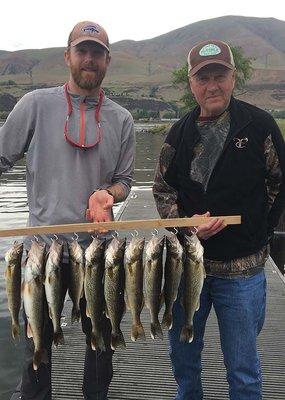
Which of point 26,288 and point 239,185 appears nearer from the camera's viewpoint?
point 26,288

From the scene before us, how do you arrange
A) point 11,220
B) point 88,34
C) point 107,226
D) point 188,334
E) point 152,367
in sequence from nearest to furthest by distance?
point 107,226 → point 88,34 → point 188,334 → point 152,367 → point 11,220

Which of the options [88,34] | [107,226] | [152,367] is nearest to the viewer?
[107,226]

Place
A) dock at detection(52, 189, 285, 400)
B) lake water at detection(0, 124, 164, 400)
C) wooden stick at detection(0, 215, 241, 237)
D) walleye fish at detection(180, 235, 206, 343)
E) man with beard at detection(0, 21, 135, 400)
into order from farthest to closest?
1. lake water at detection(0, 124, 164, 400)
2. dock at detection(52, 189, 285, 400)
3. man with beard at detection(0, 21, 135, 400)
4. walleye fish at detection(180, 235, 206, 343)
5. wooden stick at detection(0, 215, 241, 237)

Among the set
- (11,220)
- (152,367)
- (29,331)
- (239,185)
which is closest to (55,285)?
(29,331)

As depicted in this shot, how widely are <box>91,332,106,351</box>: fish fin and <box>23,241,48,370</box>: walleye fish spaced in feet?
1.25

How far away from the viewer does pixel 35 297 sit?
362 centimetres

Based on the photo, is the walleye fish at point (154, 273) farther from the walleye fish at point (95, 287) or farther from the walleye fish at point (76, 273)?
the walleye fish at point (76, 273)

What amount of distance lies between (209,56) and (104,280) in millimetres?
1919

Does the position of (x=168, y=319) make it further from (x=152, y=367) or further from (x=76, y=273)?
(x=152, y=367)

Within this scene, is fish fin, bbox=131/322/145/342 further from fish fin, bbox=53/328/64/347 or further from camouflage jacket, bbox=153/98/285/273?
camouflage jacket, bbox=153/98/285/273

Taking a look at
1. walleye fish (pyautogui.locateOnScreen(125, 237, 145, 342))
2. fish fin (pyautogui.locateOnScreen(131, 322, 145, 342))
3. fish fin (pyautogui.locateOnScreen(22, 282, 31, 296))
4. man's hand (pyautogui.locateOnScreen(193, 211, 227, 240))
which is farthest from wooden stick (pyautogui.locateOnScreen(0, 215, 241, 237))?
fish fin (pyautogui.locateOnScreen(131, 322, 145, 342))

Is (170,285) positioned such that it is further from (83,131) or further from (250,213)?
(83,131)

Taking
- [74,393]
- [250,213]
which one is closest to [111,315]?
[250,213]

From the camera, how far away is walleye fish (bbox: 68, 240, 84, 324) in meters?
3.59
